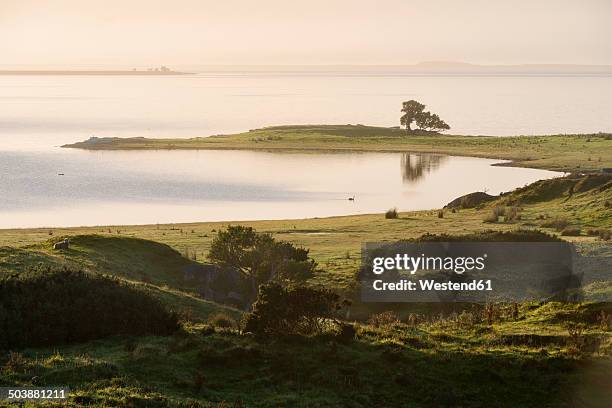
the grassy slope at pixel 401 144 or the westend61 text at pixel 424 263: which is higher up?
the grassy slope at pixel 401 144

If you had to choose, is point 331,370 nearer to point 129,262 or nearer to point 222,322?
point 222,322

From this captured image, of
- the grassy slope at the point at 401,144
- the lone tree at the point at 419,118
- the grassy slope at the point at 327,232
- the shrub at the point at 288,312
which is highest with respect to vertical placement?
the lone tree at the point at 419,118

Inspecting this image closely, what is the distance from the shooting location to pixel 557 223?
54.9m

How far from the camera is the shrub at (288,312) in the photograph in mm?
24891

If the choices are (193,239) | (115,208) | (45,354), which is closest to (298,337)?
(45,354)

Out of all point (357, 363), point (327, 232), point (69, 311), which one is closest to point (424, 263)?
point (327, 232)

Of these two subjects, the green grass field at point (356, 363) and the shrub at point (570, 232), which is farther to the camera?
the shrub at point (570, 232)

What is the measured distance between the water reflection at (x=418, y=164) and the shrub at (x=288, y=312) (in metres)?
78.9

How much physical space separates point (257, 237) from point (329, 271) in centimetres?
396

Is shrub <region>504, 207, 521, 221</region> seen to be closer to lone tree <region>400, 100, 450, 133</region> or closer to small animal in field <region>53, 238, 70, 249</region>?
small animal in field <region>53, 238, 70, 249</region>

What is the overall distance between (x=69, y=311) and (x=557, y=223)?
3795 centimetres

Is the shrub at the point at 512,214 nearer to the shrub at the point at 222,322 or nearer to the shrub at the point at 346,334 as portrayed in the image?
the shrub at the point at 222,322

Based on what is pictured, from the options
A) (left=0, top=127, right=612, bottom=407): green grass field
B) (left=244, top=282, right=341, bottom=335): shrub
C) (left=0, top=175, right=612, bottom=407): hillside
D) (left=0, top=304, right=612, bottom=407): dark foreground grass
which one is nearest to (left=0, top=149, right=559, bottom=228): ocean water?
(left=0, top=127, right=612, bottom=407): green grass field

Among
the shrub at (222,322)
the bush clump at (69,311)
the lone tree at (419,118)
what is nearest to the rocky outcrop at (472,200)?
the shrub at (222,322)
